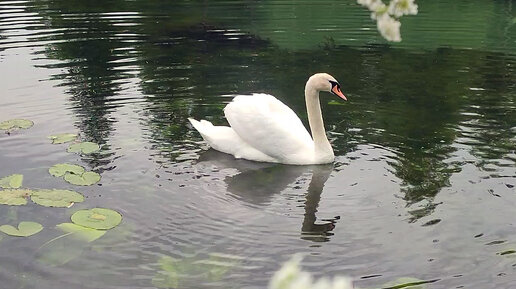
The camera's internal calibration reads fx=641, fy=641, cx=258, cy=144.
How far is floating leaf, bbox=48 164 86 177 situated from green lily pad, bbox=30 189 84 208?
0.51 metres

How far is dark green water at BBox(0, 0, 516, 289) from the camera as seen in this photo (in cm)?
584

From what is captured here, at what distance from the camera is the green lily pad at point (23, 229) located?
6.26 metres

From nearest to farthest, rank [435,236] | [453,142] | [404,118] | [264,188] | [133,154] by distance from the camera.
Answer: [435,236], [264,188], [133,154], [453,142], [404,118]

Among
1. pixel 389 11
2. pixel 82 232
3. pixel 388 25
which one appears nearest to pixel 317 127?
pixel 82 232

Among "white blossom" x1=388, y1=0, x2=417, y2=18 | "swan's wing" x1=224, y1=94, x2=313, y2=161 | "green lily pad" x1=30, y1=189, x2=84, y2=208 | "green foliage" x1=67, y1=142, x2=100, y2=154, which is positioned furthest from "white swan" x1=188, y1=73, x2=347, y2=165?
"white blossom" x1=388, y1=0, x2=417, y2=18

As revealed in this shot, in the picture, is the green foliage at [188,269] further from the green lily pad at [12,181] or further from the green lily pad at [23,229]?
the green lily pad at [12,181]

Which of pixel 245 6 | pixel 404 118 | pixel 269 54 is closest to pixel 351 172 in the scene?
pixel 404 118

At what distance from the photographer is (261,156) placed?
833cm

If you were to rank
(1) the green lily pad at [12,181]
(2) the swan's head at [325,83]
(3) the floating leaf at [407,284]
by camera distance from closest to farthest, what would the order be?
1. (3) the floating leaf at [407,284]
2. (1) the green lily pad at [12,181]
3. (2) the swan's head at [325,83]

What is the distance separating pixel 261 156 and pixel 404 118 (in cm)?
285

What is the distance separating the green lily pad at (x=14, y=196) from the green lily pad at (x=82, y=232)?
737 mm

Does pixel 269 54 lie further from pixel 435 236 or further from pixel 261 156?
pixel 435 236

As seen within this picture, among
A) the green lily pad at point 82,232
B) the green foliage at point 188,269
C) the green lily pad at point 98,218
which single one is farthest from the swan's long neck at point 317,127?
the green lily pad at point 82,232

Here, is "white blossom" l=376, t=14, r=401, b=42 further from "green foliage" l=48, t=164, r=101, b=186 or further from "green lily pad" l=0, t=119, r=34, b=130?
"green lily pad" l=0, t=119, r=34, b=130
